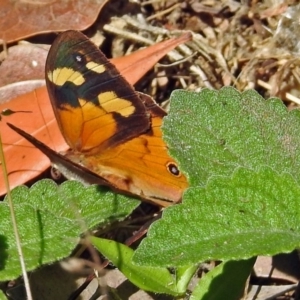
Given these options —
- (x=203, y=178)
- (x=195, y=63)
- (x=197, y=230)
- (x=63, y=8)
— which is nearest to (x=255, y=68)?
(x=195, y=63)

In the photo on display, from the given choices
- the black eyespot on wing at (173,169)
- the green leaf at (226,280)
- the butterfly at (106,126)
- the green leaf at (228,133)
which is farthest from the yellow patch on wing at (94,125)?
the green leaf at (226,280)

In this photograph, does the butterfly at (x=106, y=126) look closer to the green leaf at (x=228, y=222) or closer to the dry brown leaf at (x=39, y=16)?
the green leaf at (x=228, y=222)

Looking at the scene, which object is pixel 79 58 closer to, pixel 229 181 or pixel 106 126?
pixel 106 126

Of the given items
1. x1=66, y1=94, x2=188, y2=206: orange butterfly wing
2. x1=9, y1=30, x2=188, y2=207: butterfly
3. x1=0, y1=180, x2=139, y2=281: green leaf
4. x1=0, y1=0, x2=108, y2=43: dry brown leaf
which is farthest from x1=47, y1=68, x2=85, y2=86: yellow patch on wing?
x1=0, y1=0, x2=108, y2=43: dry brown leaf

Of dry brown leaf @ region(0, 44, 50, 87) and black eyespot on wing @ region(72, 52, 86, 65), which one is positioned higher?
black eyespot on wing @ region(72, 52, 86, 65)

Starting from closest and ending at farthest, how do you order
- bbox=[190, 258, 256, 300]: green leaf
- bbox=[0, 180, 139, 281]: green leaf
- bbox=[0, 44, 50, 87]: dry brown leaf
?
bbox=[0, 180, 139, 281]: green leaf
bbox=[190, 258, 256, 300]: green leaf
bbox=[0, 44, 50, 87]: dry brown leaf

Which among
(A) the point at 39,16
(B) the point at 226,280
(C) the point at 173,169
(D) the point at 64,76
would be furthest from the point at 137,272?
(A) the point at 39,16

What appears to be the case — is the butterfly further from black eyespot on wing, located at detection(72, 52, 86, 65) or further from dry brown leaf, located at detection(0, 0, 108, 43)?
dry brown leaf, located at detection(0, 0, 108, 43)
